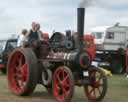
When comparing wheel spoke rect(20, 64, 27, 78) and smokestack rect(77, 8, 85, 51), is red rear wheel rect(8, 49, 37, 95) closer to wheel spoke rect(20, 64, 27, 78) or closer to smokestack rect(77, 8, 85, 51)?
wheel spoke rect(20, 64, 27, 78)

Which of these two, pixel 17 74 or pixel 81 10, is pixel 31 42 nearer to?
pixel 17 74

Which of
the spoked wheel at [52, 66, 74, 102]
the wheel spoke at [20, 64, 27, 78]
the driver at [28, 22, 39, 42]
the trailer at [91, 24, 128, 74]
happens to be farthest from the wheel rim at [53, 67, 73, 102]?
the trailer at [91, 24, 128, 74]

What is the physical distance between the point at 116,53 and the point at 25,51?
12.9m

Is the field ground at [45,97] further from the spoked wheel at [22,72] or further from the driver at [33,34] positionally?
the driver at [33,34]

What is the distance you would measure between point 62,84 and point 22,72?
170 cm

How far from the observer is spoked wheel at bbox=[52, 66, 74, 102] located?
28.6 ft

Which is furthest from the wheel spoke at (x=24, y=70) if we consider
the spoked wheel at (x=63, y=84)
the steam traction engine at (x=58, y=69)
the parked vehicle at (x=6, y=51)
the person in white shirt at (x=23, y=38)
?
the parked vehicle at (x=6, y=51)

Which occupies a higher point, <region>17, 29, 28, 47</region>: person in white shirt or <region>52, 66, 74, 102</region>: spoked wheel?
<region>17, 29, 28, 47</region>: person in white shirt

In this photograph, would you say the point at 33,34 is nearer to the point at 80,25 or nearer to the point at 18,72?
the point at 18,72

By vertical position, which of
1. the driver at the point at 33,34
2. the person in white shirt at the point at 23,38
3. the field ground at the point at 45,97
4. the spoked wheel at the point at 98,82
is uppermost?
the driver at the point at 33,34

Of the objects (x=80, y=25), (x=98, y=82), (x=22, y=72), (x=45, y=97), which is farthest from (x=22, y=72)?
(x=80, y=25)

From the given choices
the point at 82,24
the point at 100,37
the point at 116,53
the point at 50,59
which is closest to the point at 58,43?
the point at 50,59

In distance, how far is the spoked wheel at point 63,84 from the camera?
343 inches

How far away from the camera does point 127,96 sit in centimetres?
1105
